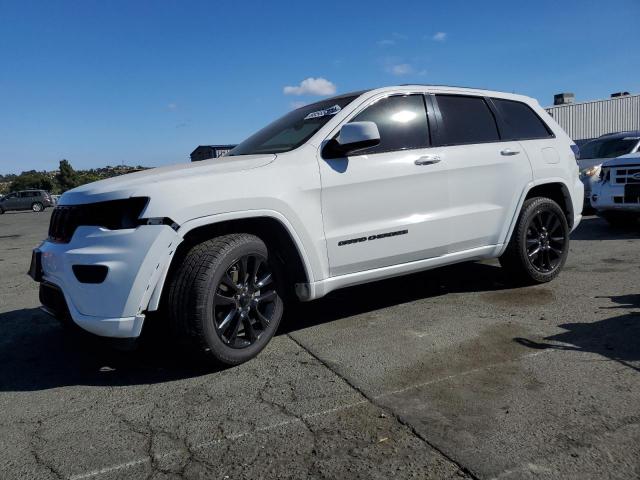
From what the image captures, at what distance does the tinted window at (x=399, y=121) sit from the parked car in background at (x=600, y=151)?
7.64 metres

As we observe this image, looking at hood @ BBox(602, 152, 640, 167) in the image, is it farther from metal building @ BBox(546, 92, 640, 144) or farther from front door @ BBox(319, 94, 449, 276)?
metal building @ BBox(546, 92, 640, 144)

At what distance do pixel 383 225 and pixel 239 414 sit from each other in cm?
181

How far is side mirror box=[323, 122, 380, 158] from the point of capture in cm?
362

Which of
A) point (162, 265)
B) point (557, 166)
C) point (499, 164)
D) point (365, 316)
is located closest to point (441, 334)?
point (365, 316)

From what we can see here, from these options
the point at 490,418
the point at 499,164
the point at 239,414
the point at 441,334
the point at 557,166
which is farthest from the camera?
the point at 557,166

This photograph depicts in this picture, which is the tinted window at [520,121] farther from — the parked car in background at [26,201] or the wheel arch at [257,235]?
the parked car in background at [26,201]

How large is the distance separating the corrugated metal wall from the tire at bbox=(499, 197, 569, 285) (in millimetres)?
25005

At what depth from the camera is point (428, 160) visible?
13.8ft

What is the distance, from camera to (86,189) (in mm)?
3361

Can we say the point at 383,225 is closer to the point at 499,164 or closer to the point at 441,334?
the point at 441,334

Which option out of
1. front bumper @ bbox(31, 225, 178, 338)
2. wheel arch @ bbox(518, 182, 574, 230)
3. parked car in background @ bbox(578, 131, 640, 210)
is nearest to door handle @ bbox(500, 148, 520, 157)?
wheel arch @ bbox(518, 182, 574, 230)

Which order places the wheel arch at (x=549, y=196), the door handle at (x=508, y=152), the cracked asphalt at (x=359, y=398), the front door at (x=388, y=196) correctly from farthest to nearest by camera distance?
the wheel arch at (x=549, y=196), the door handle at (x=508, y=152), the front door at (x=388, y=196), the cracked asphalt at (x=359, y=398)

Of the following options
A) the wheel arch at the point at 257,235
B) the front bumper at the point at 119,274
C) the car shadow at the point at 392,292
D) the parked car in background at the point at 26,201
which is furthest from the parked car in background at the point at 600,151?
the parked car in background at the point at 26,201

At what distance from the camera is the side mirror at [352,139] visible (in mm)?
3615
